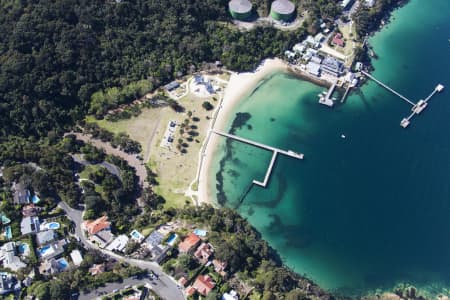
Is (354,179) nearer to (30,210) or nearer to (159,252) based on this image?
(159,252)

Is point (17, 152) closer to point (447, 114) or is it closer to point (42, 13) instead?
point (42, 13)

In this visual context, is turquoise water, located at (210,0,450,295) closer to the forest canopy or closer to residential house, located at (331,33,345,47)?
residential house, located at (331,33,345,47)

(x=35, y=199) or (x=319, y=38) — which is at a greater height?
(x=319, y=38)

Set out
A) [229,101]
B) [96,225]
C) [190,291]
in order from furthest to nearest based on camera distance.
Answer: [229,101] < [96,225] < [190,291]

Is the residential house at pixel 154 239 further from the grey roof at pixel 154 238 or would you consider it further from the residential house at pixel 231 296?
the residential house at pixel 231 296

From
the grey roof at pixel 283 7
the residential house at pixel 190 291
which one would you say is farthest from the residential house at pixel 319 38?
the residential house at pixel 190 291

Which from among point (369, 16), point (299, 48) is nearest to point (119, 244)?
point (299, 48)
